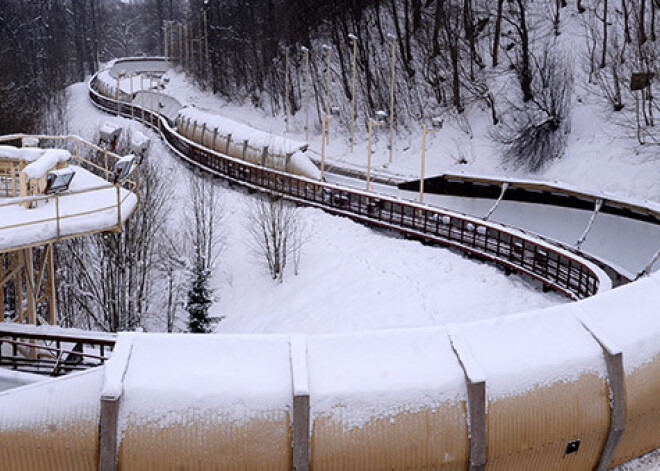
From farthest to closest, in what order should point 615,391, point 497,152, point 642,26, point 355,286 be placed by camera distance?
1. point 497,152
2. point 642,26
3. point 355,286
4. point 615,391

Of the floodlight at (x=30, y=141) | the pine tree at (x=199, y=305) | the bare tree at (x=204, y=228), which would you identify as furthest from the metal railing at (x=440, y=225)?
the floodlight at (x=30, y=141)

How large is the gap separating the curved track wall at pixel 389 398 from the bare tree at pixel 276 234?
18.7m

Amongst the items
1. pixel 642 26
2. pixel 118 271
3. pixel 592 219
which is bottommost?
pixel 118 271

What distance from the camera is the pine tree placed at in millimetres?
27016

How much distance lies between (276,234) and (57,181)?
16033 mm

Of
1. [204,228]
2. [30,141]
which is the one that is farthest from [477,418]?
[204,228]

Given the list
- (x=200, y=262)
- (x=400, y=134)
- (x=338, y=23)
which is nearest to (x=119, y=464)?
(x=200, y=262)

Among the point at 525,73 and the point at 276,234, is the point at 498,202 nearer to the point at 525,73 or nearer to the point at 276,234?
the point at 276,234

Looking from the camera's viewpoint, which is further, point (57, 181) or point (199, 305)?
point (199, 305)

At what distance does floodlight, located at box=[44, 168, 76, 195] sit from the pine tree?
38.6 feet

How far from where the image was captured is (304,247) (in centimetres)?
3127

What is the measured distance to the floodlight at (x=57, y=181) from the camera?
15273mm

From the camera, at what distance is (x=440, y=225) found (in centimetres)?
2911

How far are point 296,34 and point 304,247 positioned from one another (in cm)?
4118
